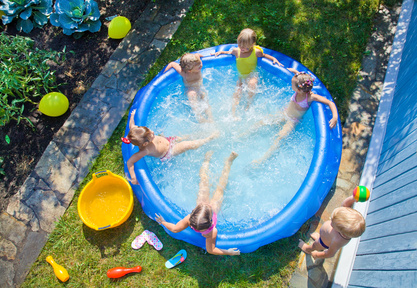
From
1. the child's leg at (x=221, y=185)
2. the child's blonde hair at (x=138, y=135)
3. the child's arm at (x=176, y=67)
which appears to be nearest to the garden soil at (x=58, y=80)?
the child's arm at (x=176, y=67)

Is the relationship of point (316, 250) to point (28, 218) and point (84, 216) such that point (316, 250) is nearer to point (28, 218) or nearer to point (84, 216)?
point (84, 216)

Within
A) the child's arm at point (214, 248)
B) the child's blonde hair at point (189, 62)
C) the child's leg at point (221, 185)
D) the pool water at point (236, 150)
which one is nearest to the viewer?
the child's arm at point (214, 248)

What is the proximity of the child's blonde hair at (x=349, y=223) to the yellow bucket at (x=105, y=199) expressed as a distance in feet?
8.33

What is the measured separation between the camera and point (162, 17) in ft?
18.5

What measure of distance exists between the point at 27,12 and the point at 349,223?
6.34 metres

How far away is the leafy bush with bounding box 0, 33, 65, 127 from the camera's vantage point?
4453mm

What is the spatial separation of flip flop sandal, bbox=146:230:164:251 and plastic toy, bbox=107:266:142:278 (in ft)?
1.08

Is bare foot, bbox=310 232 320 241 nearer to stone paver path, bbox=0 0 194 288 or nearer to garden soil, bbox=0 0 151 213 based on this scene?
stone paver path, bbox=0 0 194 288

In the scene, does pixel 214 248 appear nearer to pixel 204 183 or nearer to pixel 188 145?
pixel 204 183

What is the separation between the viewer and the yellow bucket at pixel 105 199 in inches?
158

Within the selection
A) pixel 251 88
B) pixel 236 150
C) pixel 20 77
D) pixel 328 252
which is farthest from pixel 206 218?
pixel 20 77

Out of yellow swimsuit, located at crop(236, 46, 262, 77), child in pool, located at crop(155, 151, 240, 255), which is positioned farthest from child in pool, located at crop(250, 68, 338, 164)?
child in pool, located at crop(155, 151, 240, 255)

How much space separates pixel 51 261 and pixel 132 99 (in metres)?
2.68

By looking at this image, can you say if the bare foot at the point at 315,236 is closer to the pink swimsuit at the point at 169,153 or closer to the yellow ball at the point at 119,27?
the pink swimsuit at the point at 169,153
